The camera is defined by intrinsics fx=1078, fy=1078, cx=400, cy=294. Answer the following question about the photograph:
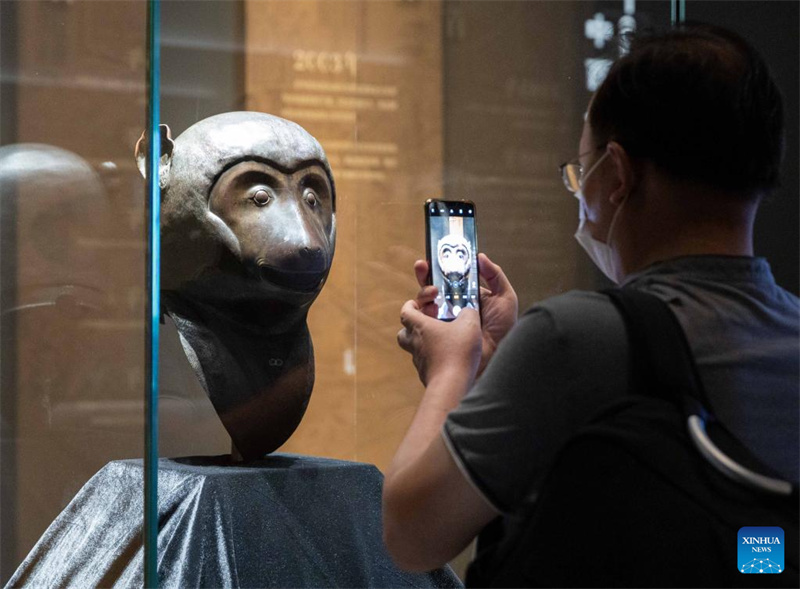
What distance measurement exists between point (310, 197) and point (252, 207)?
0.07 meters

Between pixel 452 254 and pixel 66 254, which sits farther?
pixel 66 254

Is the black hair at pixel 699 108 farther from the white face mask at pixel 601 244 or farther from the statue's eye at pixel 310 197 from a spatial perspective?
the statue's eye at pixel 310 197

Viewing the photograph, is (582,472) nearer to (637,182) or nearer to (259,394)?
(637,182)

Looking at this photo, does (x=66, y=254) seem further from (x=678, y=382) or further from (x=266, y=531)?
(x=678, y=382)

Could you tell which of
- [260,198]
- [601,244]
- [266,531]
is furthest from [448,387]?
[260,198]

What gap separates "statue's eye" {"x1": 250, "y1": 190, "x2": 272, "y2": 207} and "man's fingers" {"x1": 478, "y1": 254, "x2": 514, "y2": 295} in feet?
1.09

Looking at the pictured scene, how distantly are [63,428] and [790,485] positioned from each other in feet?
6.39

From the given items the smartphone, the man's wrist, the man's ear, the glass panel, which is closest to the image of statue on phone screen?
the smartphone

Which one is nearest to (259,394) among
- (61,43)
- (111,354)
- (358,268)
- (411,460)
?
(358,268)

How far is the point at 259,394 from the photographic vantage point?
138cm

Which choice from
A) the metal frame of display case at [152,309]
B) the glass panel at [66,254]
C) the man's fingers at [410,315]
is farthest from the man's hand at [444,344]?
the glass panel at [66,254]

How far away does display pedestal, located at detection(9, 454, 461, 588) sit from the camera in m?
1.20

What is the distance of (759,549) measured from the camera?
714mm

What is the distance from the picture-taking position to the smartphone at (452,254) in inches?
42.3
